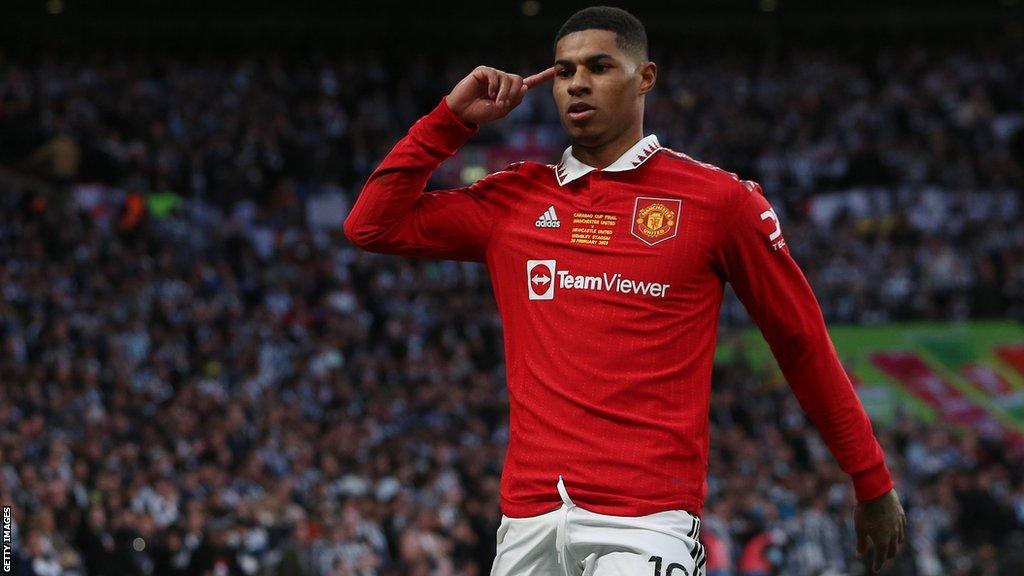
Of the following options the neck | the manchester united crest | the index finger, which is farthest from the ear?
the manchester united crest

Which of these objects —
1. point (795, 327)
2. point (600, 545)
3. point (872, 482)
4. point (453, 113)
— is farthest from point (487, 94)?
point (872, 482)

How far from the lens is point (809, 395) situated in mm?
3758

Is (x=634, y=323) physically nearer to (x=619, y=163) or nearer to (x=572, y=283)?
(x=572, y=283)

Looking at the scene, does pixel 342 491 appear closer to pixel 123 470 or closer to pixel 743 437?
pixel 123 470

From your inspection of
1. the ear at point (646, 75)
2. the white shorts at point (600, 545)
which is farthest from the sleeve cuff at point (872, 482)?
the ear at point (646, 75)

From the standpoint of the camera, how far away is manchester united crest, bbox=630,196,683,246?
367cm

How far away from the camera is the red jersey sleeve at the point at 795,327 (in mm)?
3678

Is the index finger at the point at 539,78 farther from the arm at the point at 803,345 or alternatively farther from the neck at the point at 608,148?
the arm at the point at 803,345

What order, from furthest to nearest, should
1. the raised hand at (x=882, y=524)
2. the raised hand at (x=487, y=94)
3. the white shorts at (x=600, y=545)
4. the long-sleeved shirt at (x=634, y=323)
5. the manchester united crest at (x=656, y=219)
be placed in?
the raised hand at (x=487, y=94) → the raised hand at (x=882, y=524) → the manchester united crest at (x=656, y=219) → the long-sleeved shirt at (x=634, y=323) → the white shorts at (x=600, y=545)

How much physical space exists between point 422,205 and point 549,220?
0.39 m

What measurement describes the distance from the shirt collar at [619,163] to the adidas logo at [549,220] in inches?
3.6

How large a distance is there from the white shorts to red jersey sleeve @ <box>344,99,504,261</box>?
0.80 meters

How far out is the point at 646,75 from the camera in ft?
12.8

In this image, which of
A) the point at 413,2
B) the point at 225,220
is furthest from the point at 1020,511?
the point at 413,2
